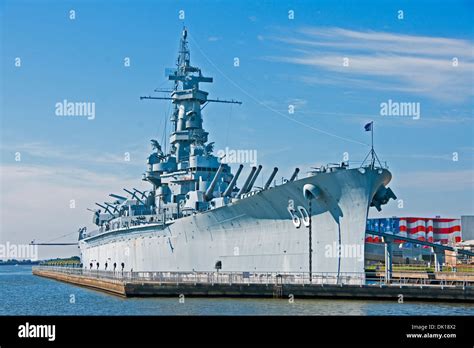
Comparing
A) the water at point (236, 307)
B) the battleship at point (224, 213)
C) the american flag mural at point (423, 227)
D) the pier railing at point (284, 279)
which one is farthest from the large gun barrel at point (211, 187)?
the american flag mural at point (423, 227)

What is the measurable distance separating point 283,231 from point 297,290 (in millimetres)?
3717

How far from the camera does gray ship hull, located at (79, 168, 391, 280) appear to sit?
32.2m

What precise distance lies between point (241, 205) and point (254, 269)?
3513 mm

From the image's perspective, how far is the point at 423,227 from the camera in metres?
78.8

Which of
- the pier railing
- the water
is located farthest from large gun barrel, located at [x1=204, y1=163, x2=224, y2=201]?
the water

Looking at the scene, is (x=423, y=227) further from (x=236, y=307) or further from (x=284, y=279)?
(x=236, y=307)

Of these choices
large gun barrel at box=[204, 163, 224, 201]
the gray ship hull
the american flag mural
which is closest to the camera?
the gray ship hull

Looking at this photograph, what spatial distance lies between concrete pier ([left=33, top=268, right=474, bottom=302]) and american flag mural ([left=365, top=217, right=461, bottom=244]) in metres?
44.1

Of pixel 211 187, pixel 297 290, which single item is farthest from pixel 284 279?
pixel 211 187

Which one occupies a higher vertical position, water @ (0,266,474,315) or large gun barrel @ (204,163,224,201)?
large gun barrel @ (204,163,224,201)

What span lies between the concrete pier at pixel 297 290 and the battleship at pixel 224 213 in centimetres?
143

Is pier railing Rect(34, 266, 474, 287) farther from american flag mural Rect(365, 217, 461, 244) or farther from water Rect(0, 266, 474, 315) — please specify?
american flag mural Rect(365, 217, 461, 244)

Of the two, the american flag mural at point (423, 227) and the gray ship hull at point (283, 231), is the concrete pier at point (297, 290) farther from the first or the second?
the american flag mural at point (423, 227)

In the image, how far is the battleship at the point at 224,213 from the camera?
32438mm
